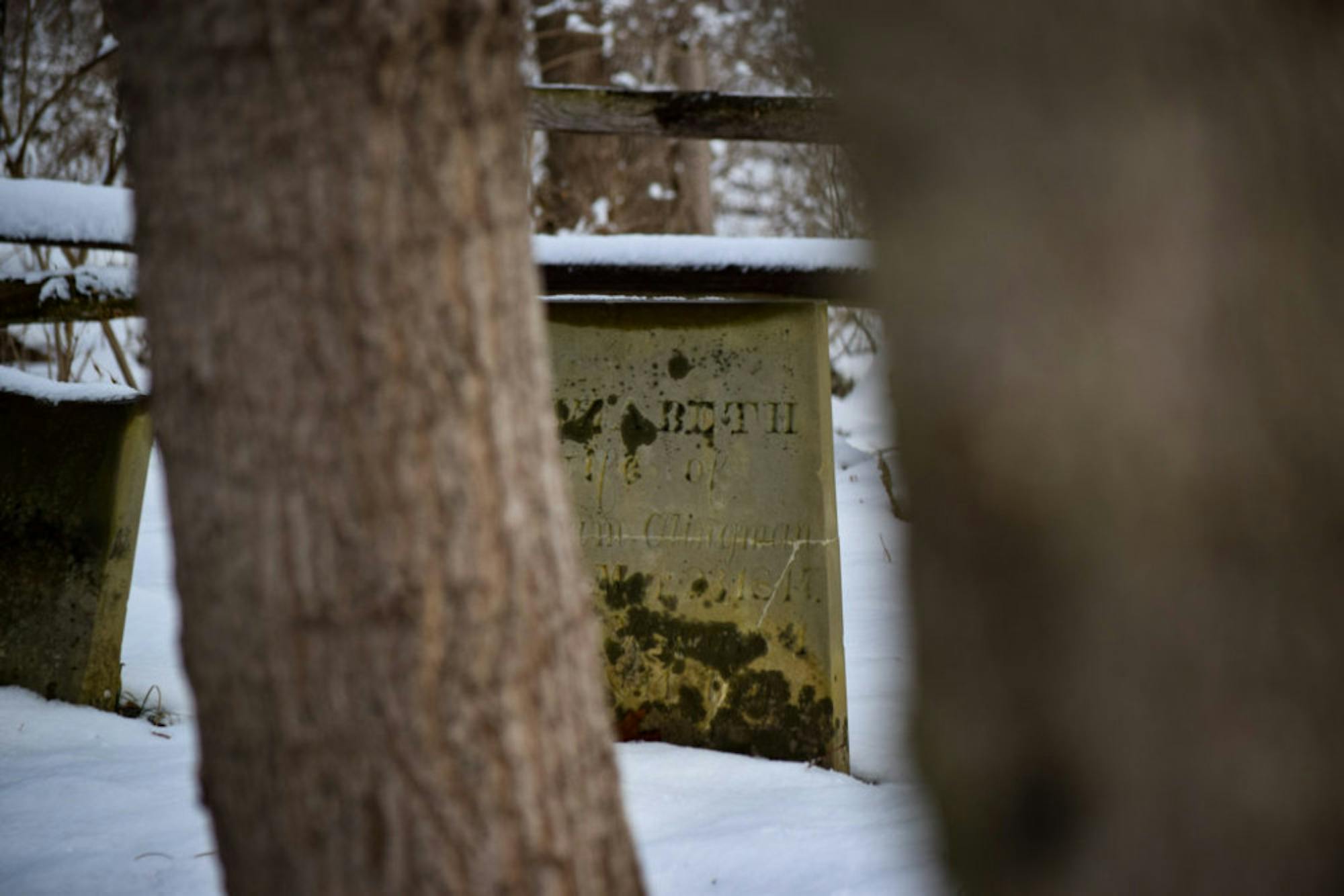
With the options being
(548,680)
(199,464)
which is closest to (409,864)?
(548,680)

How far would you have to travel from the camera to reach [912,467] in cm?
82

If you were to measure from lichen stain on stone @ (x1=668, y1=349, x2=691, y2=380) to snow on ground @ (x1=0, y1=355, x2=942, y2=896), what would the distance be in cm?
78

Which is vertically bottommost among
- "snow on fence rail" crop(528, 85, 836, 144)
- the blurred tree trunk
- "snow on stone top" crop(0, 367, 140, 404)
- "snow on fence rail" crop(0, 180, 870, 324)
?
the blurred tree trunk

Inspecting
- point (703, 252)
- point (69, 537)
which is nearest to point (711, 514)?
point (703, 252)

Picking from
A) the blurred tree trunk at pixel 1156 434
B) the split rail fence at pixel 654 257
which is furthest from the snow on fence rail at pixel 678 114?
the blurred tree trunk at pixel 1156 434

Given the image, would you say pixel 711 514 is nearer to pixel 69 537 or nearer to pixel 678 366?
pixel 678 366

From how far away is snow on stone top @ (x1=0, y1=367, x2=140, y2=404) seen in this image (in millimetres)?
2930

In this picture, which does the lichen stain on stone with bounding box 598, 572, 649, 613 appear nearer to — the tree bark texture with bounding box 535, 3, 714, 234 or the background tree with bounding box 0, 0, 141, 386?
the background tree with bounding box 0, 0, 141, 386

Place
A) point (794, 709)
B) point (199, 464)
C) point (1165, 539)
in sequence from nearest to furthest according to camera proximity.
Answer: point (1165, 539) → point (199, 464) → point (794, 709)

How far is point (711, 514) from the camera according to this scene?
2818mm

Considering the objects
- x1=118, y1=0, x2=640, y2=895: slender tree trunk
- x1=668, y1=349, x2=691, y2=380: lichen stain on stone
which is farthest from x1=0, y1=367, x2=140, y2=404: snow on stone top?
x1=118, y1=0, x2=640, y2=895: slender tree trunk

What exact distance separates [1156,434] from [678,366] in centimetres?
213

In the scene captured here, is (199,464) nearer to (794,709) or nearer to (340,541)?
(340,541)

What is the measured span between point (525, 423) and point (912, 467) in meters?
0.31
